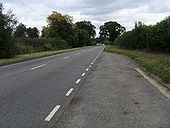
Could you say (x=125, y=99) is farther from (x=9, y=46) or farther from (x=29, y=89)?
(x=9, y=46)

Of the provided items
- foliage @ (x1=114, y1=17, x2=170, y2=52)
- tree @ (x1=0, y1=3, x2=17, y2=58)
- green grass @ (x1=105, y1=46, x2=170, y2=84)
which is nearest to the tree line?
tree @ (x1=0, y1=3, x2=17, y2=58)

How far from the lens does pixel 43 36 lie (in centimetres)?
11288

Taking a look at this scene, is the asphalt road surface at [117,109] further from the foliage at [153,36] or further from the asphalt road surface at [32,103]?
the foliage at [153,36]

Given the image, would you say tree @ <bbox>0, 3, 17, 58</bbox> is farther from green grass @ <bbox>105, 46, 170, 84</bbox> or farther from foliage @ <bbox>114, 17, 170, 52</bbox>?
foliage @ <bbox>114, 17, 170, 52</bbox>

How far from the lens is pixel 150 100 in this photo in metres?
8.75

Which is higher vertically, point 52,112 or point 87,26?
point 52,112

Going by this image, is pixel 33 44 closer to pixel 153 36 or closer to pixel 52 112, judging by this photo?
Result: pixel 153 36

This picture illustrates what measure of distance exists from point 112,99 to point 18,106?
2921 mm

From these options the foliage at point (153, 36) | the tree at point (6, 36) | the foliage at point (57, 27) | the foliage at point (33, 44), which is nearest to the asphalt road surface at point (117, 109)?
the tree at point (6, 36)

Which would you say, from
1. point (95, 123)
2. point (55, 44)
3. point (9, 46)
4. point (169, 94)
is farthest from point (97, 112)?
point (55, 44)

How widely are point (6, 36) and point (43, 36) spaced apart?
263 ft

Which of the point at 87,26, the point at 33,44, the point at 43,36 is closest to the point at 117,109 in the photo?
the point at 33,44

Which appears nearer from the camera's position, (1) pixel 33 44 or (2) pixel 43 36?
(1) pixel 33 44

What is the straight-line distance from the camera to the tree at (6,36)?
108 ft
